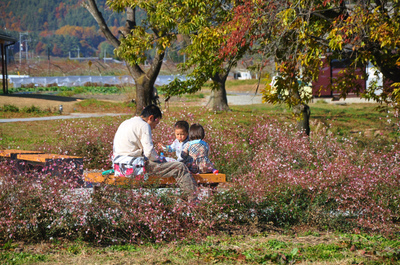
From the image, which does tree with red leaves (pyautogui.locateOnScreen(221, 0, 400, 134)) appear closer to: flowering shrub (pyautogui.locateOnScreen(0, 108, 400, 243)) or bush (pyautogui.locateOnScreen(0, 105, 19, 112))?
flowering shrub (pyautogui.locateOnScreen(0, 108, 400, 243))

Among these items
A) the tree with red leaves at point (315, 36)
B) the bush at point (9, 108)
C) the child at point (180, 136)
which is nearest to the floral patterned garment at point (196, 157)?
the child at point (180, 136)

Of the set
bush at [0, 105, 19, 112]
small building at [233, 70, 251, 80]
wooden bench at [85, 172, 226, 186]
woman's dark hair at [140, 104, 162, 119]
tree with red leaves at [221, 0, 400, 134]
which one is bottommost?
wooden bench at [85, 172, 226, 186]

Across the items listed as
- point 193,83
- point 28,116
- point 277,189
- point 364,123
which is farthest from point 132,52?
point 364,123

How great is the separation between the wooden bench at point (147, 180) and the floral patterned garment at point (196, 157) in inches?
10.7

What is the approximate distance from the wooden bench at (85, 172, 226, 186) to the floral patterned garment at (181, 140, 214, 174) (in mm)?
272

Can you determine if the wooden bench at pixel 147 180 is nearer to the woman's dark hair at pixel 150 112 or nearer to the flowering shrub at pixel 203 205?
the flowering shrub at pixel 203 205

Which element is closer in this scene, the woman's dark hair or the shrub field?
the shrub field

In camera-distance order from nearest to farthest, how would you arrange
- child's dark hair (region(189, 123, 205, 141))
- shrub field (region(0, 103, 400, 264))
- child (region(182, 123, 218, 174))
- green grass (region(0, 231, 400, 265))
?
green grass (region(0, 231, 400, 265)) → shrub field (region(0, 103, 400, 264)) → child (region(182, 123, 218, 174)) → child's dark hair (region(189, 123, 205, 141))

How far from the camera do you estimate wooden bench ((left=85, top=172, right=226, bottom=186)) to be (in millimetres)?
5211

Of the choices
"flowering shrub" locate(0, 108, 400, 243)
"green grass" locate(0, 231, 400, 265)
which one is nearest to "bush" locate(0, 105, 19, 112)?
"flowering shrub" locate(0, 108, 400, 243)

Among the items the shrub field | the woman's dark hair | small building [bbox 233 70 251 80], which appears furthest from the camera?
small building [bbox 233 70 251 80]

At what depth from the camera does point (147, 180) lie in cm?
535

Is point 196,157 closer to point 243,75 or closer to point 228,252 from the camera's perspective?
point 228,252

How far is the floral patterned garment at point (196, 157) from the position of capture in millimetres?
6062
